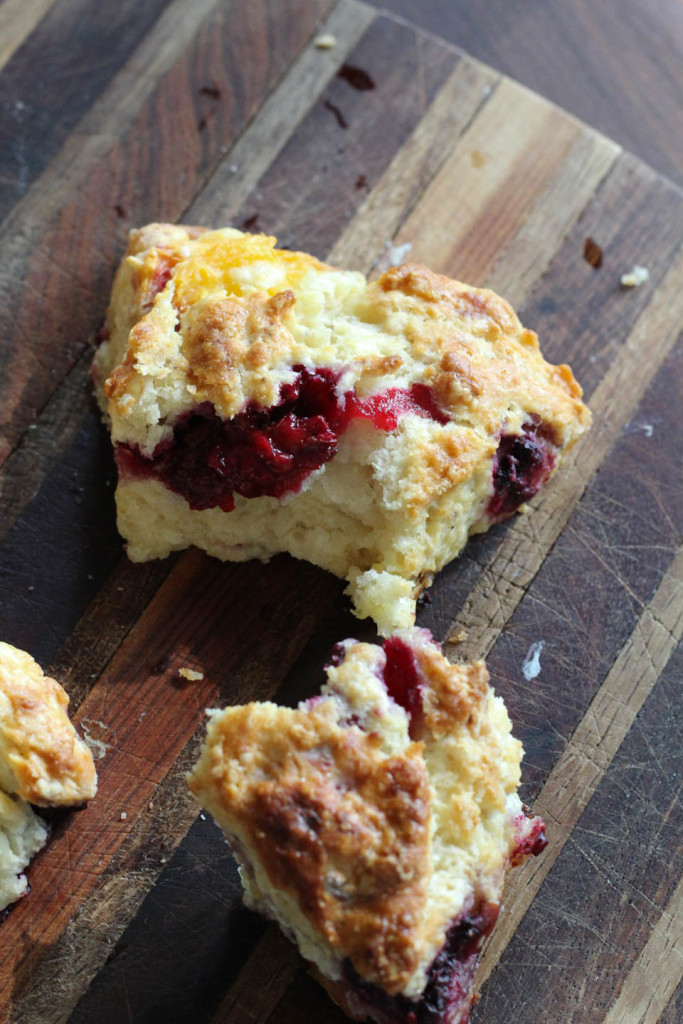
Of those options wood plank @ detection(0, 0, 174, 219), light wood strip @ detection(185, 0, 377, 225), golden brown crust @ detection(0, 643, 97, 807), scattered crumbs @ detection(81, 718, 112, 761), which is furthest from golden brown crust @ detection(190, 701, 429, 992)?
wood plank @ detection(0, 0, 174, 219)

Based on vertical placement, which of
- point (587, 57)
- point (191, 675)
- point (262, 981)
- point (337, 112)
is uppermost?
point (587, 57)

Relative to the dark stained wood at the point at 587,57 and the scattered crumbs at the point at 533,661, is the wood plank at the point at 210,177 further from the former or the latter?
the scattered crumbs at the point at 533,661

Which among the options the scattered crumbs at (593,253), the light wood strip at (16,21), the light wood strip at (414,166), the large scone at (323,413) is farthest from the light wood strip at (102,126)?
the scattered crumbs at (593,253)

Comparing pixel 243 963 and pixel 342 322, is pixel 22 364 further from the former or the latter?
pixel 243 963

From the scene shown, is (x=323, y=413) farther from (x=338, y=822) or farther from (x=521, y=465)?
(x=338, y=822)

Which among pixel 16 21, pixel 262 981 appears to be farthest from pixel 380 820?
pixel 16 21
